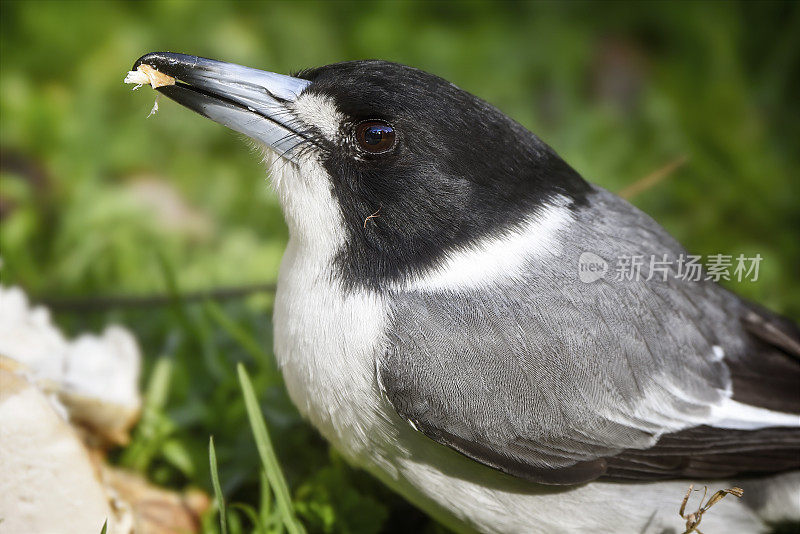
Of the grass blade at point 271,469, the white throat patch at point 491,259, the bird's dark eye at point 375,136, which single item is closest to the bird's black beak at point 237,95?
the bird's dark eye at point 375,136

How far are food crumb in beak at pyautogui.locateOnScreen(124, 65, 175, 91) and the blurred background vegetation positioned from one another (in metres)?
0.95

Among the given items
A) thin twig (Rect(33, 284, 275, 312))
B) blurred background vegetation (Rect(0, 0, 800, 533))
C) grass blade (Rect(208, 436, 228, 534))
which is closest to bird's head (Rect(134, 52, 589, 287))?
grass blade (Rect(208, 436, 228, 534))

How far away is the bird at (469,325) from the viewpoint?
2.13 meters

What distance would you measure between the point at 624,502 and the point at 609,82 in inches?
136

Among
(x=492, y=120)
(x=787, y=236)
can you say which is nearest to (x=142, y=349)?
(x=492, y=120)

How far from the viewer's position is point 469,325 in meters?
2.16

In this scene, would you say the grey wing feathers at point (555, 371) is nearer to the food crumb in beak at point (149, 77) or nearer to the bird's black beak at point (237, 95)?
the bird's black beak at point (237, 95)

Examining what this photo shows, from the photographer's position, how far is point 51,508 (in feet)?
6.74

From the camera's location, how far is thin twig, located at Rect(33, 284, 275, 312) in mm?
3363

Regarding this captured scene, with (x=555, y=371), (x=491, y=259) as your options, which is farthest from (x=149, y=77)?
(x=555, y=371)

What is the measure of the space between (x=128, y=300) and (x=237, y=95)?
1.44m

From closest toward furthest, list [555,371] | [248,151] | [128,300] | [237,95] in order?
[555,371] → [237,95] → [248,151] → [128,300]

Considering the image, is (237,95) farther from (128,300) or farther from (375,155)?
(128,300)

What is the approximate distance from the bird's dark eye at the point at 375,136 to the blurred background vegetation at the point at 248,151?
1.08m
